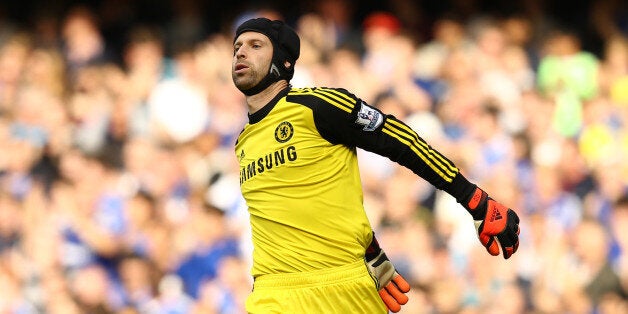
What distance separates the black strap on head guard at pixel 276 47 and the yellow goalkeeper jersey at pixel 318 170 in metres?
0.13

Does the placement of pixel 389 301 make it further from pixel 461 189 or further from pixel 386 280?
pixel 461 189

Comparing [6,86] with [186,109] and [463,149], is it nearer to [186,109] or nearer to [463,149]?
[186,109]

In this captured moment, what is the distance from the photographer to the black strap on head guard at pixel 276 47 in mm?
5465

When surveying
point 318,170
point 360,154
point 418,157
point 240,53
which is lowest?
point 318,170

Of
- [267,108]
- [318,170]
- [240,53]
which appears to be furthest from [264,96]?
[318,170]

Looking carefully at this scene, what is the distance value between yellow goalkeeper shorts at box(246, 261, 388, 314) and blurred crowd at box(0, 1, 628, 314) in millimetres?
5388

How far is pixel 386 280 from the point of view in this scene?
18.4 ft

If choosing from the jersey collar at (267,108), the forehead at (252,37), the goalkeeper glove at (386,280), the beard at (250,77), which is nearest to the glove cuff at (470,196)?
the goalkeeper glove at (386,280)

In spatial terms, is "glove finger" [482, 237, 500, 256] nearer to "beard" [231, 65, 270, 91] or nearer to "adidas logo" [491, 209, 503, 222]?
"adidas logo" [491, 209, 503, 222]

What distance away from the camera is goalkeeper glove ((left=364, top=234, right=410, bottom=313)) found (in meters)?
5.56

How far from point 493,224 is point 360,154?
612 cm

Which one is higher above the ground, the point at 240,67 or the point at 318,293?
the point at 240,67

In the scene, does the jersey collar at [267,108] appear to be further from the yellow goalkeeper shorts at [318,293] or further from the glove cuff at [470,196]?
the glove cuff at [470,196]

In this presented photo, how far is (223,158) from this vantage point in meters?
11.6
